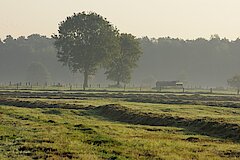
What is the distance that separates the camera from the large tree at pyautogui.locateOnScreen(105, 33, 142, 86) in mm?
138125

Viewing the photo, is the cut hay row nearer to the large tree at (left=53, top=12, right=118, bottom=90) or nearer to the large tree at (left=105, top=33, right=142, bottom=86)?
the large tree at (left=53, top=12, right=118, bottom=90)

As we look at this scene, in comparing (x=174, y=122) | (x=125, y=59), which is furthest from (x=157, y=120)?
(x=125, y=59)

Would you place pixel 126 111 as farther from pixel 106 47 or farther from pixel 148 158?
pixel 106 47

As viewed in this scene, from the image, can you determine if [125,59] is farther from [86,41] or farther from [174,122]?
[174,122]

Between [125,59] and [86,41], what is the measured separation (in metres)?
15.0

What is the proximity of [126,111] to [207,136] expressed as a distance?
16.9 meters

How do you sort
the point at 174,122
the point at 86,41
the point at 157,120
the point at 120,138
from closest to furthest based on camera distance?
the point at 120,138
the point at 174,122
the point at 157,120
the point at 86,41

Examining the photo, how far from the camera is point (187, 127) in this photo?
125 feet

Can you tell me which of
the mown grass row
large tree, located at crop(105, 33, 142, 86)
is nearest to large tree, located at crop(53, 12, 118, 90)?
large tree, located at crop(105, 33, 142, 86)

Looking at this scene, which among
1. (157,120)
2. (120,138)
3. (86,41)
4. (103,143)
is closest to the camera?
(103,143)

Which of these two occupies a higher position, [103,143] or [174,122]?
[174,122]

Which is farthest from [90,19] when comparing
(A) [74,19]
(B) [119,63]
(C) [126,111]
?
(C) [126,111]

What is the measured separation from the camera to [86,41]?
5162 inches

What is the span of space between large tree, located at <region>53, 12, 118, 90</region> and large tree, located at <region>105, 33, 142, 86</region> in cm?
606
